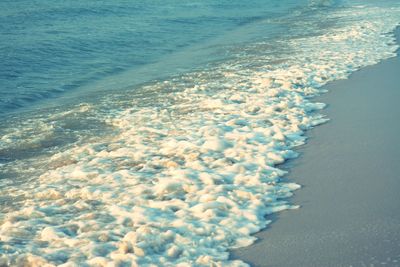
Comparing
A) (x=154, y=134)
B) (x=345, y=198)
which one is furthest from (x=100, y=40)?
(x=345, y=198)

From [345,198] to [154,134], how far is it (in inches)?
150

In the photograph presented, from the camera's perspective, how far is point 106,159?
8.01 metres

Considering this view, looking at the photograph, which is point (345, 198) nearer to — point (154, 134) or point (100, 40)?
point (154, 134)

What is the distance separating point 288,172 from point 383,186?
1192 millimetres

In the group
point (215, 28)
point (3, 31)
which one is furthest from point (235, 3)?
point (3, 31)

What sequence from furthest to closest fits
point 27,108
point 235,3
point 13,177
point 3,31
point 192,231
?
1. point 235,3
2. point 3,31
3. point 27,108
4. point 13,177
5. point 192,231

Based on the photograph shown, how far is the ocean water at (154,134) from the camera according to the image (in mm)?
5566

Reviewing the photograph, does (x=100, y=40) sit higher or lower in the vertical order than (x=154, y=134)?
higher

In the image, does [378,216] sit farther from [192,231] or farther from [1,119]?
[1,119]

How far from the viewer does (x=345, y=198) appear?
6133mm

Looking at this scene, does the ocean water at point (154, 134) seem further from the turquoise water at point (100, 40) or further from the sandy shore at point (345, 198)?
the sandy shore at point (345, 198)

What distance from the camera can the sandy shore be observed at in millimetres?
5008

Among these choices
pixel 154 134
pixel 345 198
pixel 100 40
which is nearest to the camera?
pixel 345 198

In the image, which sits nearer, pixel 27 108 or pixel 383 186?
pixel 383 186
